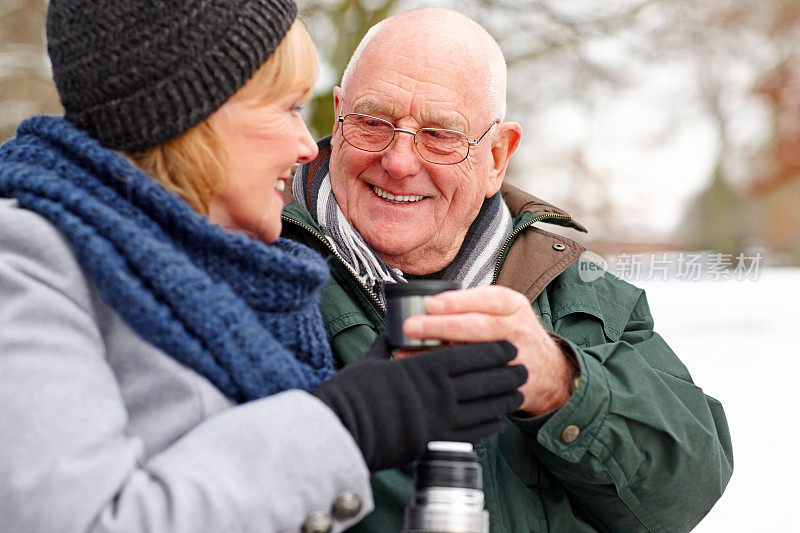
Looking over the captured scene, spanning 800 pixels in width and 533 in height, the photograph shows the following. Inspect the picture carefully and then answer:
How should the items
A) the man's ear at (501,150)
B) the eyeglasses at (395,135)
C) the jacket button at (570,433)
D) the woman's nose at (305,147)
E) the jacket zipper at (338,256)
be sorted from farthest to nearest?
the man's ear at (501,150) → the eyeglasses at (395,135) → the jacket zipper at (338,256) → the jacket button at (570,433) → the woman's nose at (305,147)

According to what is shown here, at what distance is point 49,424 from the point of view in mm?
1103

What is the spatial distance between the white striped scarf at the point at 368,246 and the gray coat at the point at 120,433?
0.82 meters

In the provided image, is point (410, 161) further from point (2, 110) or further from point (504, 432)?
point (2, 110)

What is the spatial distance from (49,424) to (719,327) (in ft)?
17.2

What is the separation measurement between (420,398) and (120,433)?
45 centimetres

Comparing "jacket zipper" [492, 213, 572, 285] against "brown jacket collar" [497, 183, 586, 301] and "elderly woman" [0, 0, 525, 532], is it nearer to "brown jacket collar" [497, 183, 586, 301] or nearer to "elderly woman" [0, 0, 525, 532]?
"brown jacket collar" [497, 183, 586, 301]

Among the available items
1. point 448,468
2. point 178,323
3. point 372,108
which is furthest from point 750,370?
point 178,323

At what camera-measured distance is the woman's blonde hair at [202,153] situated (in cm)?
138

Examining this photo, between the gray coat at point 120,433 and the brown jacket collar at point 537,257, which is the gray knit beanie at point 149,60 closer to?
the gray coat at point 120,433

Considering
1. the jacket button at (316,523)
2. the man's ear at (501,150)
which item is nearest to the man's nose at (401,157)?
the man's ear at (501,150)

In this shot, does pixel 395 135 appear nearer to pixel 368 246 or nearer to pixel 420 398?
pixel 368 246

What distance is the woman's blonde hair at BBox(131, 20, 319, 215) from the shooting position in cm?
138

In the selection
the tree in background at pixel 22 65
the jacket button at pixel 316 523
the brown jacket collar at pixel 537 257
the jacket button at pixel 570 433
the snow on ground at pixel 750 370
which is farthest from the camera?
the tree in background at pixel 22 65

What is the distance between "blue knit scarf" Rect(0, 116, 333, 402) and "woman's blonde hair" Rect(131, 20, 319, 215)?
68mm
